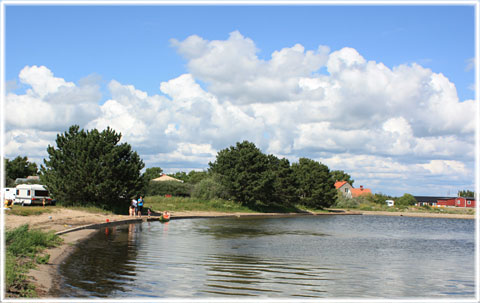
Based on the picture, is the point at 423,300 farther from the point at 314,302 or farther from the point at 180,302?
the point at 180,302

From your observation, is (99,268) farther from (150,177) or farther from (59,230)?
(150,177)

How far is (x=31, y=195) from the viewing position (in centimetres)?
4403

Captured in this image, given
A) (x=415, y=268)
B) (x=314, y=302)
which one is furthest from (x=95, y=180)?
(x=314, y=302)

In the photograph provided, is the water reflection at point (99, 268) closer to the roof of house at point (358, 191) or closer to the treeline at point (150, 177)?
the treeline at point (150, 177)

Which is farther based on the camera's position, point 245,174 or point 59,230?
point 245,174

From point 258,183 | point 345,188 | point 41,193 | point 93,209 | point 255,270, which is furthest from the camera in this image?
point 345,188

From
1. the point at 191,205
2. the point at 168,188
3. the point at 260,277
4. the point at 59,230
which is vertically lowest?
the point at 260,277

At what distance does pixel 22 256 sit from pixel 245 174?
56153 millimetres

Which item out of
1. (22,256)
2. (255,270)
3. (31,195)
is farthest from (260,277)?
(31,195)

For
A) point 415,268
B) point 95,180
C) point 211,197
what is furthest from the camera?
point 211,197

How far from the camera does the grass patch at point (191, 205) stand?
5641 cm

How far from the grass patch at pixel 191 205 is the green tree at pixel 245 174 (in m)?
2.29

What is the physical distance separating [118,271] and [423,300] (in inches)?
381

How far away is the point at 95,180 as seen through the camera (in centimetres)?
4112
